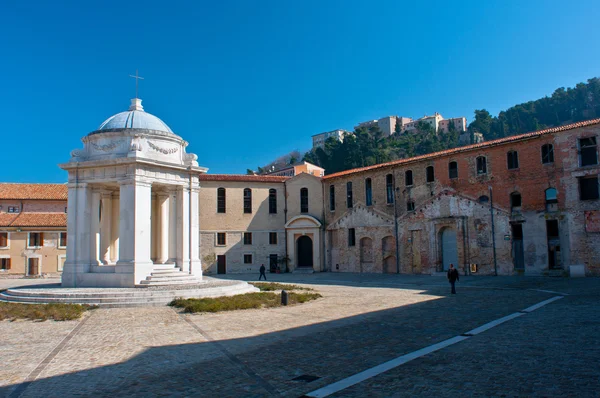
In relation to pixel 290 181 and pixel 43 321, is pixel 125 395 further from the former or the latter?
pixel 290 181

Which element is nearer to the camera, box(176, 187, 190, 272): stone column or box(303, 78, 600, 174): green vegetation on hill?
box(176, 187, 190, 272): stone column

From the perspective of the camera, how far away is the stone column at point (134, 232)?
21219 millimetres

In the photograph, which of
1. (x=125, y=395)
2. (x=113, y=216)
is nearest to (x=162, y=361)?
(x=125, y=395)

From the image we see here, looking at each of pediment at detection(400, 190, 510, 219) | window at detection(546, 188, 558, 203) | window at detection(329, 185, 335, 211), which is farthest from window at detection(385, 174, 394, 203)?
window at detection(546, 188, 558, 203)

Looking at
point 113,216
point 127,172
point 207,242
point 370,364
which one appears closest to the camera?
point 370,364

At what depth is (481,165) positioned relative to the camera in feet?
109

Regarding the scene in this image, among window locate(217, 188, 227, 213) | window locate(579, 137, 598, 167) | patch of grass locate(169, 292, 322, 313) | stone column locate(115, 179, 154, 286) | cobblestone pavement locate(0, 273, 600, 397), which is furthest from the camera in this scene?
window locate(217, 188, 227, 213)

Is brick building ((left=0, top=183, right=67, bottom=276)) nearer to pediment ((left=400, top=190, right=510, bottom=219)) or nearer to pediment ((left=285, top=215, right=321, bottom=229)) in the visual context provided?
pediment ((left=285, top=215, right=321, bottom=229))

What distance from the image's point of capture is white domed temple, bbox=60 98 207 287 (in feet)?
70.7

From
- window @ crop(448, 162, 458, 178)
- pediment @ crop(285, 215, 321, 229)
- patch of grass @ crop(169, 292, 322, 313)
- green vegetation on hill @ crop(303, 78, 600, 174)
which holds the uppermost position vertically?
green vegetation on hill @ crop(303, 78, 600, 174)

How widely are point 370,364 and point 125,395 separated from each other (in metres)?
4.52

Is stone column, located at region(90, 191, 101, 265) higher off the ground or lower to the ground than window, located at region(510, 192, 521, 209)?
lower

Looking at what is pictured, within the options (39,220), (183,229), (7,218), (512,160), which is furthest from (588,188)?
(7,218)

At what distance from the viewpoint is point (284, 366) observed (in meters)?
9.37
